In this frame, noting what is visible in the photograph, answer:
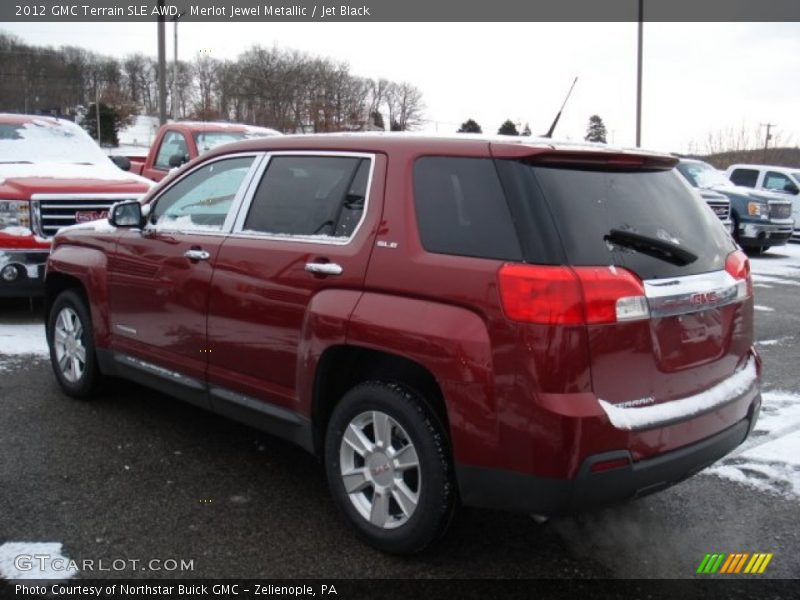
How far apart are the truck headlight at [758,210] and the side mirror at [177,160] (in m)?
11.3

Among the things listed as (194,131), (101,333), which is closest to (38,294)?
(101,333)

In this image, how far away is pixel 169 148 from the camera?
11273 mm

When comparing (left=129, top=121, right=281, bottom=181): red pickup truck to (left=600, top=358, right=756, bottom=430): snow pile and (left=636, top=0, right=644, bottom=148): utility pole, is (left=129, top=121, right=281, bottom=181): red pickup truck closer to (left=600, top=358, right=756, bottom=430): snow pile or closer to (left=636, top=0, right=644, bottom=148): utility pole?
(left=600, top=358, right=756, bottom=430): snow pile

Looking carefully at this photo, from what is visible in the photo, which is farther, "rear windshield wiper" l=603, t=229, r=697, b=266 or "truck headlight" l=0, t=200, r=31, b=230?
"truck headlight" l=0, t=200, r=31, b=230

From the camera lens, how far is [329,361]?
3426mm

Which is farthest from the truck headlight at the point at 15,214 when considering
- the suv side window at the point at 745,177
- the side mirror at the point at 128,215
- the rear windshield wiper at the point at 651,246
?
the suv side window at the point at 745,177

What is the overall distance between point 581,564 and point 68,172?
6913 mm

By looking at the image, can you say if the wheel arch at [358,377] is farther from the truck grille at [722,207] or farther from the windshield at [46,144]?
the truck grille at [722,207]

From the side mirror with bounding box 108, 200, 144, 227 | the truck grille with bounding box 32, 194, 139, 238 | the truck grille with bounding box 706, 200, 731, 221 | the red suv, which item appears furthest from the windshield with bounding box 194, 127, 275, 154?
the truck grille with bounding box 706, 200, 731, 221

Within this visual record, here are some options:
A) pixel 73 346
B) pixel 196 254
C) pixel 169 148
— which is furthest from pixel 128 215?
pixel 169 148

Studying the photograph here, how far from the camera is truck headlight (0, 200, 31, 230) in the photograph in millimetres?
7359

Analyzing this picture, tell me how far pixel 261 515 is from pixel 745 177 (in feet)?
61.7

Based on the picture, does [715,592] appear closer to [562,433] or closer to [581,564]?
[581,564]

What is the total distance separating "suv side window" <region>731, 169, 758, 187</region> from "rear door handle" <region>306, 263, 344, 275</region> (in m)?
18.3
